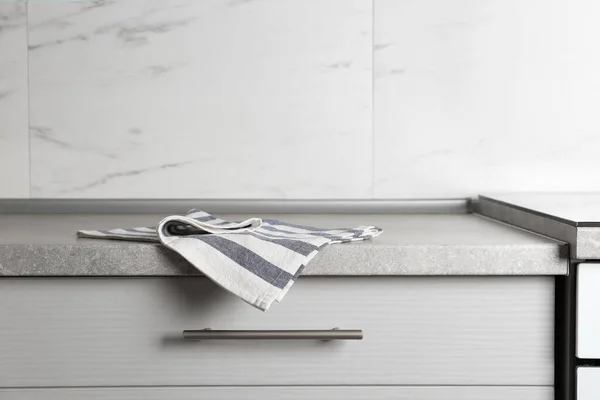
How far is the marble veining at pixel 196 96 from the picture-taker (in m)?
1.45

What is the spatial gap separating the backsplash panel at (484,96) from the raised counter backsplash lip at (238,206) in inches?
1.3

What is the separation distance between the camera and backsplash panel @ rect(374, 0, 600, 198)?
1.46m

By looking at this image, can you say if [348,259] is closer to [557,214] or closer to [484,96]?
[557,214]

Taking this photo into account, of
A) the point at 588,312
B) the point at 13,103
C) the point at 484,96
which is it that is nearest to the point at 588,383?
the point at 588,312

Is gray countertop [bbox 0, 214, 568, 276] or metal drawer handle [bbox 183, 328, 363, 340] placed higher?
gray countertop [bbox 0, 214, 568, 276]

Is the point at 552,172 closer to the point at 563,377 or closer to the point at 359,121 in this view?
the point at 359,121

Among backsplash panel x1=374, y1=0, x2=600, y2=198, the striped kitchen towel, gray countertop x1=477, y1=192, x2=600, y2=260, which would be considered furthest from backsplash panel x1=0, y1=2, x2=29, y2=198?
gray countertop x1=477, y1=192, x2=600, y2=260

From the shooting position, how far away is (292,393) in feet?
3.11

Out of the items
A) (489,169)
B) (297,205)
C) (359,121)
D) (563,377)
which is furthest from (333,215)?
(563,377)

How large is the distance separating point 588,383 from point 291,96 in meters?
0.80

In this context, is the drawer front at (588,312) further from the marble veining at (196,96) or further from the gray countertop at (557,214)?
the marble veining at (196,96)

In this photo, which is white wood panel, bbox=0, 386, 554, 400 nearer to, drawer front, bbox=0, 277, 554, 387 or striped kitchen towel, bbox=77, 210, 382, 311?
drawer front, bbox=0, 277, 554, 387

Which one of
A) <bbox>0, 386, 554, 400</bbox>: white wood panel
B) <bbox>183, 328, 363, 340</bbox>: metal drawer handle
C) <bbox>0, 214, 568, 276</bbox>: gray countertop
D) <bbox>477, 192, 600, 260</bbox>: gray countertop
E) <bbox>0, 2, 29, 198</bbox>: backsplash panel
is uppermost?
<bbox>0, 2, 29, 198</bbox>: backsplash panel

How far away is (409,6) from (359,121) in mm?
251
